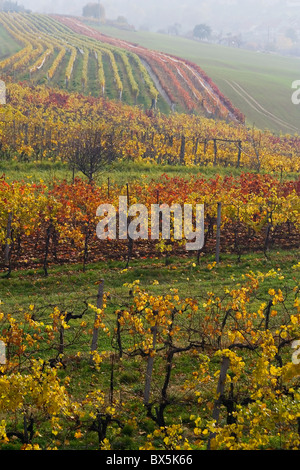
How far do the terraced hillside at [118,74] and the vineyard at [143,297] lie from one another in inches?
414

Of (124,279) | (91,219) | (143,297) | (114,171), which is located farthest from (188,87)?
(143,297)

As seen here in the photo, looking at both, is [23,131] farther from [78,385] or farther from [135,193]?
[78,385]

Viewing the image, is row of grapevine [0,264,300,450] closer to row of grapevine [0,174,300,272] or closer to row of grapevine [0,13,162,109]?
row of grapevine [0,174,300,272]

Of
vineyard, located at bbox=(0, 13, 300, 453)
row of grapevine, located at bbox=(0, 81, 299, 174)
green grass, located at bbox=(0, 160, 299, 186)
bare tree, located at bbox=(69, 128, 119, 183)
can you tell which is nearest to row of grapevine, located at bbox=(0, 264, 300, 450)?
vineyard, located at bbox=(0, 13, 300, 453)

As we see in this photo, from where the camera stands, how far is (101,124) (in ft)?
118

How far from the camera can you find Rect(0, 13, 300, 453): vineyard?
25.1 ft

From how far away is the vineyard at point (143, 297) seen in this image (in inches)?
301

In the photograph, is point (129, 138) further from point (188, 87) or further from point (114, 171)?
point (188, 87)

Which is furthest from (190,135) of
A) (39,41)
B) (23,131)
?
(39,41)

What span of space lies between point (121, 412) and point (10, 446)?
2016 millimetres

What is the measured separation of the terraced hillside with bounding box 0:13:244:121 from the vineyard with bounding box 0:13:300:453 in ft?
34.5

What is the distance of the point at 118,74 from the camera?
211 ft

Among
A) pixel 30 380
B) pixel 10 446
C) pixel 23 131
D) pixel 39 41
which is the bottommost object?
pixel 10 446

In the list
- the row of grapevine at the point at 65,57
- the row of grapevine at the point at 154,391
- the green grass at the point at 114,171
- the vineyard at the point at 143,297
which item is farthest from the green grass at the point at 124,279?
the row of grapevine at the point at 65,57
